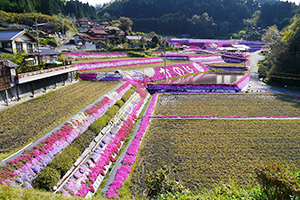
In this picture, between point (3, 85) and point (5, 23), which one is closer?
point (3, 85)

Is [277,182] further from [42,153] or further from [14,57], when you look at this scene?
[14,57]

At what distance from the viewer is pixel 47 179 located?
489 inches

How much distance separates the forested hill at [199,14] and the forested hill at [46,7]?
1741 cm

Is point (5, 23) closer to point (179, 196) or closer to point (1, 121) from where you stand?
point (1, 121)

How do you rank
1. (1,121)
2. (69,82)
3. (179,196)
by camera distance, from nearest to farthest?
1. (179,196)
2. (1,121)
3. (69,82)

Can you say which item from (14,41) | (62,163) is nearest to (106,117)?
(62,163)

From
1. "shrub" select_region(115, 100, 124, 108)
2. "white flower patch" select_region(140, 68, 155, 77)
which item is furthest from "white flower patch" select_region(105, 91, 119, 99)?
"white flower patch" select_region(140, 68, 155, 77)

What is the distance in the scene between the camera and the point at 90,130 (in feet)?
63.2

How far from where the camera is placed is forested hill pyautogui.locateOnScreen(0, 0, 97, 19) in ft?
255

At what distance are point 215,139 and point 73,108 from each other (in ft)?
48.1

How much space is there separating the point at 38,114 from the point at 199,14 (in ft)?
572

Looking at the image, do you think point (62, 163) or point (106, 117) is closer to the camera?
point (62, 163)

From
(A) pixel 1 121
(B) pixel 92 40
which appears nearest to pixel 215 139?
(A) pixel 1 121

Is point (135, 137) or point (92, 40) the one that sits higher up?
point (92, 40)
